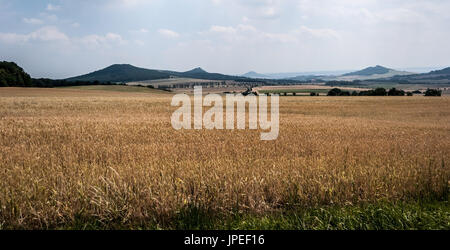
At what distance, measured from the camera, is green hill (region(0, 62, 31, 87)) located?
82.8 metres

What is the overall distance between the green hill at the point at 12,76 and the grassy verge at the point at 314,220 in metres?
95.2

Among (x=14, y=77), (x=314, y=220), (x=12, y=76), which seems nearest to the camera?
(x=314, y=220)

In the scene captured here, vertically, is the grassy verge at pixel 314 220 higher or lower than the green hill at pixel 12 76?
lower

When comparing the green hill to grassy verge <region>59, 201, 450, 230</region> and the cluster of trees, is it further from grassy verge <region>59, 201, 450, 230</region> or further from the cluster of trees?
grassy verge <region>59, 201, 450, 230</region>

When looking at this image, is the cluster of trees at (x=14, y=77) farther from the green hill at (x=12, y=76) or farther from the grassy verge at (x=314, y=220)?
the grassy verge at (x=314, y=220)

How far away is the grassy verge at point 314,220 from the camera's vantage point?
183 inches

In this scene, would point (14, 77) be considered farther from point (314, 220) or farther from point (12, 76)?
point (314, 220)

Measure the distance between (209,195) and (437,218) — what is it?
12.4 ft

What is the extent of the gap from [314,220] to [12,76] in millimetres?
102842

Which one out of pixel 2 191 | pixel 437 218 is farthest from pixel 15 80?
pixel 437 218

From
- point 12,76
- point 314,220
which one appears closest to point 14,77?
point 12,76

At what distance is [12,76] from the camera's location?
284 feet

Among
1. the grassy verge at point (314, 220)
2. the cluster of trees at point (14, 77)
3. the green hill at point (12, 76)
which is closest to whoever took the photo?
the grassy verge at point (314, 220)

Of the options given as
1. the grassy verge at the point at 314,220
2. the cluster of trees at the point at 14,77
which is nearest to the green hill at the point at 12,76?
the cluster of trees at the point at 14,77
